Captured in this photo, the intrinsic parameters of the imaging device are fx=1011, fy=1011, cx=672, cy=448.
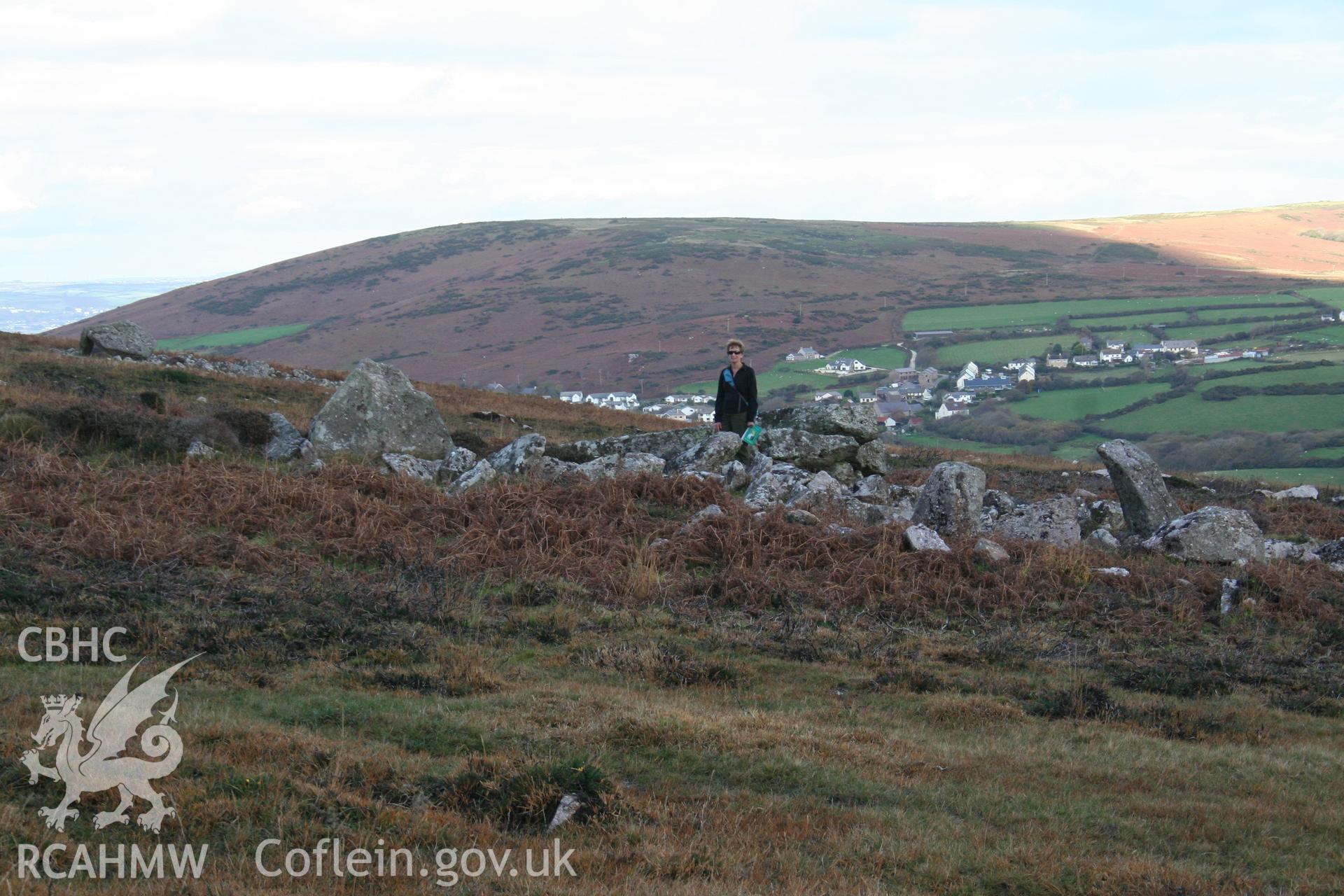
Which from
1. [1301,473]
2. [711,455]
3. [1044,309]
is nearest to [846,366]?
[1044,309]

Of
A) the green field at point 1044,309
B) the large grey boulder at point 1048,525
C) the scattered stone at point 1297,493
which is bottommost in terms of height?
the scattered stone at point 1297,493

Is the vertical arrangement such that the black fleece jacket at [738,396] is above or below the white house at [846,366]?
above

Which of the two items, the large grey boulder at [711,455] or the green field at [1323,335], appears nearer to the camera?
the large grey boulder at [711,455]

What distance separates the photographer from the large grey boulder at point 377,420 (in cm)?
1858

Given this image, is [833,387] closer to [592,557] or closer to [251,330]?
[592,557]

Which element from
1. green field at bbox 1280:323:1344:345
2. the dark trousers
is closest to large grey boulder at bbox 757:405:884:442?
the dark trousers

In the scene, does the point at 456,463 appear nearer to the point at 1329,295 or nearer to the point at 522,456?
the point at 522,456

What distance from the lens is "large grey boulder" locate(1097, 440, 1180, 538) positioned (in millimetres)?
15492

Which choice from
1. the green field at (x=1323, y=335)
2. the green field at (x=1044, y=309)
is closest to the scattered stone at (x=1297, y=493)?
the green field at (x=1323, y=335)

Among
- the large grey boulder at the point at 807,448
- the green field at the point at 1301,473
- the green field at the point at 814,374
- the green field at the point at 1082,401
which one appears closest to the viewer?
the large grey boulder at the point at 807,448

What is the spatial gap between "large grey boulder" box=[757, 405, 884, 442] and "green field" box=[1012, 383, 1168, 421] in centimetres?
3851

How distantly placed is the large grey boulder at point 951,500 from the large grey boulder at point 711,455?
389cm

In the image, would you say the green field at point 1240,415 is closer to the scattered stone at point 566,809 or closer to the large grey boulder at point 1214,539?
the large grey boulder at point 1214,539

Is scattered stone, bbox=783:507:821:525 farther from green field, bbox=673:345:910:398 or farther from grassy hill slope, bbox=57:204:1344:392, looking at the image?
grassy hill slope, bbox=57:204:1344:392
